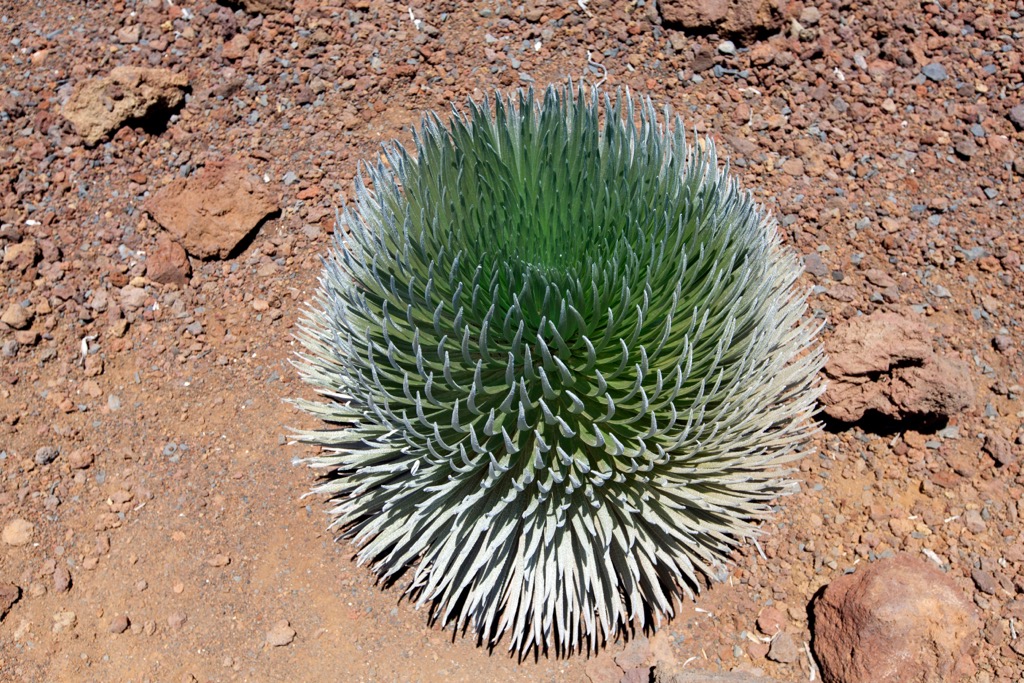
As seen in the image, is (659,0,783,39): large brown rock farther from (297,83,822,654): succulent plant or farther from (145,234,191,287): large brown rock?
(145,234,191,287): large brown rock

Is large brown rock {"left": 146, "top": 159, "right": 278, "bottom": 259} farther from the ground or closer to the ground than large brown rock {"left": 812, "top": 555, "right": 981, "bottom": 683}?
farther from the ground

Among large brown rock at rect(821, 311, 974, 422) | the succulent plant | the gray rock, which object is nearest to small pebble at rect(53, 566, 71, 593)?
the succulent plant

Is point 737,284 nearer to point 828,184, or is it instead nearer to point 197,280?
point 828,184

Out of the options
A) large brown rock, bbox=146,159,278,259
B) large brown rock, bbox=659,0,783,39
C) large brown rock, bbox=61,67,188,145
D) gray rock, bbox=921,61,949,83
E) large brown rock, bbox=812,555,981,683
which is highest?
large brown rock, bbox=659,0,783,39

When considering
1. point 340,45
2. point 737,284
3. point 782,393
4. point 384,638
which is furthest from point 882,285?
point 340,45

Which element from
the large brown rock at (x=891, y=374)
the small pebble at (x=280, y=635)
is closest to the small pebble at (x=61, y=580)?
the small pebble at (x=280, y=635)

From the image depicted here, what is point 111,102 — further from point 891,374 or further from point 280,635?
point 891,374

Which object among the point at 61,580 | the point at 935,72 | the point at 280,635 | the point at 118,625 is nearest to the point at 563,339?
the point at 280,635
